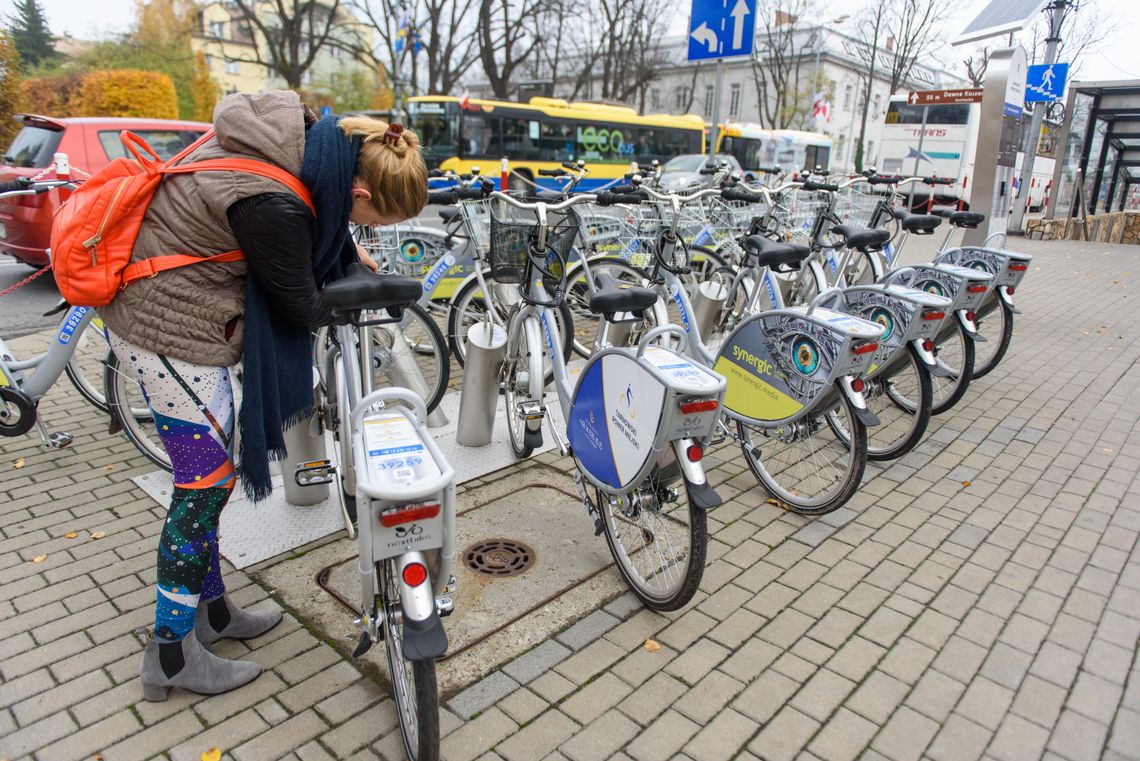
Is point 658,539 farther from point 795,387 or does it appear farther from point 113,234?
point 113,234

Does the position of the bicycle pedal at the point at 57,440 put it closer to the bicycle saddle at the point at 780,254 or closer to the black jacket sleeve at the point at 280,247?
the black jacket sleeve at the point at 280,247

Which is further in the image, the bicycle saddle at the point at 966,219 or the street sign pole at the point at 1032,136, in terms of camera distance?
the street sign pole at the point at 1032,136

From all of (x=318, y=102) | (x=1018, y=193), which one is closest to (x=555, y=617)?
(x=1018, y=193)

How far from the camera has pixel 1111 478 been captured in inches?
170

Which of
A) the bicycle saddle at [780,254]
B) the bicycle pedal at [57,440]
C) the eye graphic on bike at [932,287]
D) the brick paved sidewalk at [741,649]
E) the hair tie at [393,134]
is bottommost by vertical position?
the brick paved sidewalk at [741,649]

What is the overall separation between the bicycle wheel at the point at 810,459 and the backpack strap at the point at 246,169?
8.35 ft

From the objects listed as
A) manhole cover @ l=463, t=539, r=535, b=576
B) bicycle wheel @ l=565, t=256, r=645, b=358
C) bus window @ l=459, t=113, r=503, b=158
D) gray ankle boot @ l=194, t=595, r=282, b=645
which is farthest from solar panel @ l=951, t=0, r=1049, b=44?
bus window @ l=459, t=113, r=503, b=158

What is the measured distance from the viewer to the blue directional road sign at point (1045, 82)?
12.8 meters

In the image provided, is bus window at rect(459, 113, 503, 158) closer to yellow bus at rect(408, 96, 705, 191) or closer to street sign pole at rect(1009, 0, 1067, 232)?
yellow bus at rect(408, 96, 705, 191)

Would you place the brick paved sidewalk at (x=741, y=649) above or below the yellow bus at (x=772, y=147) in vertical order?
below

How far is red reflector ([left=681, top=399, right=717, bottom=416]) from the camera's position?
2.60m

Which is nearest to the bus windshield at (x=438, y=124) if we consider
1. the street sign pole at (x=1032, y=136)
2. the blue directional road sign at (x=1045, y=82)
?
the blue directional road sign at (x=1045, y=82)

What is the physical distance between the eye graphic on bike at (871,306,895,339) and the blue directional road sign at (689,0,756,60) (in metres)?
3.58

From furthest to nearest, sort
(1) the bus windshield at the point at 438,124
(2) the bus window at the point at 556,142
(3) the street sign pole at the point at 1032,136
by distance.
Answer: (2) the bus window at the point at 556,142 → (1) the bus windshield at the point at 438,124 → (3) the street sign pole at the point at 1032,136
